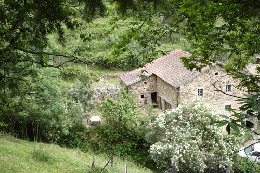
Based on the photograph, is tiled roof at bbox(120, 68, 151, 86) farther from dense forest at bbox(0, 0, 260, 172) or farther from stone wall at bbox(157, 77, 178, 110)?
stone wall at bbox(157, 77, 178, 110)

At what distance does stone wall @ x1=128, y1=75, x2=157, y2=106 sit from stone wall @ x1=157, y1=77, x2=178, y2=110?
51 cm

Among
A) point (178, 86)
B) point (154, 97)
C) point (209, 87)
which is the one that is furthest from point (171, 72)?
point (154, 97)

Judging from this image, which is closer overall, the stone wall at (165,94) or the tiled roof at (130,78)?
the stone wall at (165,94)

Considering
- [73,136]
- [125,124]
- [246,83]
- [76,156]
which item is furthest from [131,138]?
[246,83]

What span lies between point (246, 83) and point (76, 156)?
1661 cm

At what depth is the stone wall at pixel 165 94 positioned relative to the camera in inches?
1057

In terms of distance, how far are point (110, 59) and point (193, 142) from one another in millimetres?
13716

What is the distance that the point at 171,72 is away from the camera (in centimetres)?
2706

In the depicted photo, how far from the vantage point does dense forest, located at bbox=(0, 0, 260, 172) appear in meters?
5.34

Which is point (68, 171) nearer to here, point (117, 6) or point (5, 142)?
point (5, 142)

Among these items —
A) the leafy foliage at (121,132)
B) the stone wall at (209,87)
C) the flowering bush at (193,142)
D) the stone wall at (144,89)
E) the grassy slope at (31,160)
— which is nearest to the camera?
the grassy slope at (31,160)

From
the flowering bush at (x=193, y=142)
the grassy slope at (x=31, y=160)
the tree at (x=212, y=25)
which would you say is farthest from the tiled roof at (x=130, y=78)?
the tree at (x=212, y=25)

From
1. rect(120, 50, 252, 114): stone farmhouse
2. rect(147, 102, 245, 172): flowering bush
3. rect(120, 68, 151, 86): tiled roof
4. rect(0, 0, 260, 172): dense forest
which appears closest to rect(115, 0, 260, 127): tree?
rect(0, 0, 260, 172): dense forest

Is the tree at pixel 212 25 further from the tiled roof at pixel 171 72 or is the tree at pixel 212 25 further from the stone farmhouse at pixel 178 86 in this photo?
the tiled roof at pixel 171 72
